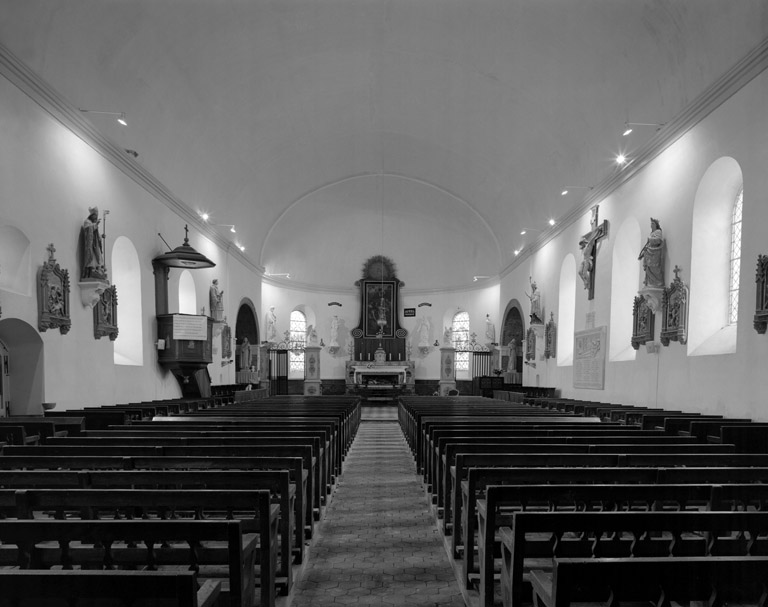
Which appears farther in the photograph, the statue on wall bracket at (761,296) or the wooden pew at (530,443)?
the statue on wall bracket at (761,296)

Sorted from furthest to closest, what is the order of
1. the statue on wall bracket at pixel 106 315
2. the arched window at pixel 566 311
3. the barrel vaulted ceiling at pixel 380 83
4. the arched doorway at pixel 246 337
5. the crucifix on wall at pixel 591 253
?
the arched doorway at pixel 246 337 < the arched window at pixel 566 311 < the crucifix on wall at pixel 591 253 < the statue on wall bracket at pixel 106 315 < the barrel vaulted ceiling at pixel 380 83

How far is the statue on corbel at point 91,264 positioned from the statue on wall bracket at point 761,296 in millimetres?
9825

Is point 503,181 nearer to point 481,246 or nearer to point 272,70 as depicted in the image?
point 481,246

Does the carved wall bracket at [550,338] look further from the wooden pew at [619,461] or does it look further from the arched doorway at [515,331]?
the wooden pew at [619,461]

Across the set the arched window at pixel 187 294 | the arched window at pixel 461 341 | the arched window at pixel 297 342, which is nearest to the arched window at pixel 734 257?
the arched window at pixel 187 294

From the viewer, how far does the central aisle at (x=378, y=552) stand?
3.17 meters

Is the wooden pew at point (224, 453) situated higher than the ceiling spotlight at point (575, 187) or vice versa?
the ceiling spotlight at point (575, 187)

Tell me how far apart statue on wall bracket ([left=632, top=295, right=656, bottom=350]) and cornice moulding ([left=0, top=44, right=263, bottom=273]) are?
10468 millimetres

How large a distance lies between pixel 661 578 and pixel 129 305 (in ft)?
37.8

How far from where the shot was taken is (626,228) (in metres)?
11.4

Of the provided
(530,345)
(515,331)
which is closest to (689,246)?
(530,345)

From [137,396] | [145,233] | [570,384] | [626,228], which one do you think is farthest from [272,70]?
[570,384]

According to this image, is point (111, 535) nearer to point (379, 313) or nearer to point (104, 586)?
point (104, 586)

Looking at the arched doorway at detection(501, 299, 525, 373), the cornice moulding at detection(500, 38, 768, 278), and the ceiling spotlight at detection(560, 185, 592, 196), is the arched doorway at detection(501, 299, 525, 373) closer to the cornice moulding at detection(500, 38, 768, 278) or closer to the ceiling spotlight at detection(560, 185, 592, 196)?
the cornice moulding at detection(500, 38, 768, 278)
